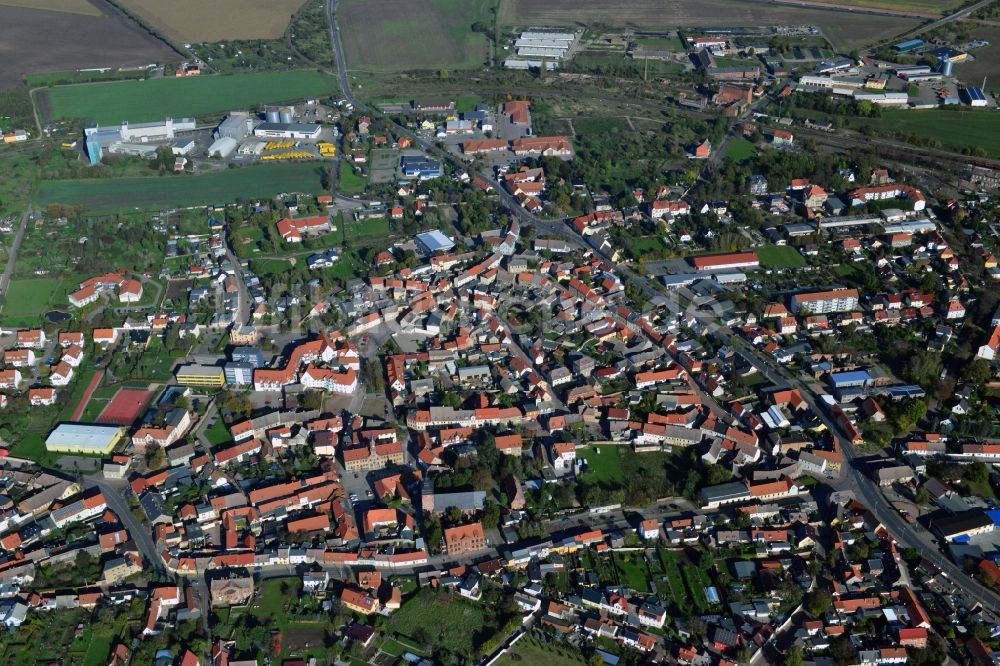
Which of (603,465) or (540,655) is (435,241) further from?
(540,655)

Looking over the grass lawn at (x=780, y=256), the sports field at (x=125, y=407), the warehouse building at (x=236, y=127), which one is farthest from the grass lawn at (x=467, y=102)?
the sports field at (x=125, y=407)

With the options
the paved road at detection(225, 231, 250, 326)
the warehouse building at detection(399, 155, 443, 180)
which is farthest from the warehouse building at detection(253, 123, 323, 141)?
the paved road at detection(225, 231, 250, 326)

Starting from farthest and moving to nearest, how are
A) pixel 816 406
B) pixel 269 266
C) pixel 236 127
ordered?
pixel 236 127 → pixel 269 266 → pixel 816 406

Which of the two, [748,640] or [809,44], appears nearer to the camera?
[748,640]

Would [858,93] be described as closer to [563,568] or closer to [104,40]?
[563,568]

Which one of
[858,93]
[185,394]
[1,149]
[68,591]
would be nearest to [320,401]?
[185,394]

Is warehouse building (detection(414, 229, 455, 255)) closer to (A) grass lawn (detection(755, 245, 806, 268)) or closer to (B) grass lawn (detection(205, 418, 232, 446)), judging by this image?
(B) grass lawn (detection(205, 418, 232, 446))

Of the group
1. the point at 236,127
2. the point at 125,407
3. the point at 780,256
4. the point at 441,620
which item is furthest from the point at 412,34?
the point at 441,620
